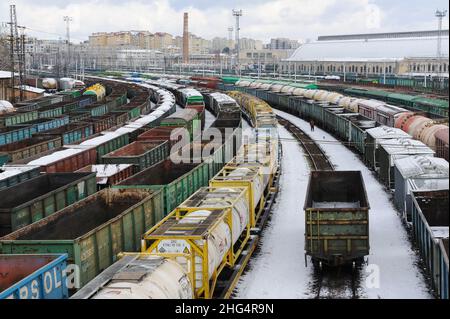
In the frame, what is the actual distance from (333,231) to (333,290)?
5.79ft

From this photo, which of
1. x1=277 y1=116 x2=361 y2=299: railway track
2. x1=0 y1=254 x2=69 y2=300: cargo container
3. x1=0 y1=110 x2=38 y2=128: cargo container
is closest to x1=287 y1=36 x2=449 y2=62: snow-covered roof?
x1=0 y1=110 x2=38 y2=128: cargo container

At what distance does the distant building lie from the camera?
126 m

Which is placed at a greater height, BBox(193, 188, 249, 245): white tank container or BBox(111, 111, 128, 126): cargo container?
BBox(111, 111, 128, 126): cargo container

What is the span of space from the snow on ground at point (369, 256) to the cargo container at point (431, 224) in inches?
28.7

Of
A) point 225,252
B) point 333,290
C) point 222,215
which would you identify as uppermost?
point 222,215

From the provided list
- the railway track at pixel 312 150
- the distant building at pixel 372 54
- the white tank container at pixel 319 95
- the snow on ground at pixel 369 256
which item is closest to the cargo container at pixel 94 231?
the snow on ground at pixel 369 256

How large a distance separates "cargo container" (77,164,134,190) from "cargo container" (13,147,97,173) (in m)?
1.26

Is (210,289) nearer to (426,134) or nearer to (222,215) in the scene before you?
(222,215)

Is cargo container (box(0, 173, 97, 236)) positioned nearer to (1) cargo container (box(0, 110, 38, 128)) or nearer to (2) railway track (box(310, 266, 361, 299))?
(2) railway track (box(310, 266, 361, 299))

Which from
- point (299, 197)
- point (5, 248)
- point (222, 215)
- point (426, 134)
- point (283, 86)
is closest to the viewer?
point (5, 248)

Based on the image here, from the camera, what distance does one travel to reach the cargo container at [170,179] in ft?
65.4

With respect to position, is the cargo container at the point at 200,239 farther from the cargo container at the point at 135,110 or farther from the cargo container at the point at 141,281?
the cargo container at the point at 135,110
